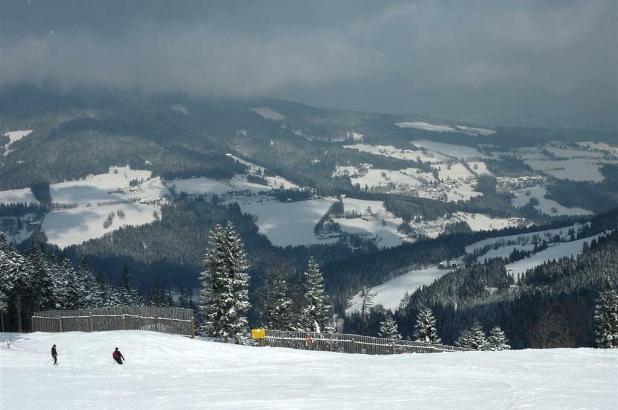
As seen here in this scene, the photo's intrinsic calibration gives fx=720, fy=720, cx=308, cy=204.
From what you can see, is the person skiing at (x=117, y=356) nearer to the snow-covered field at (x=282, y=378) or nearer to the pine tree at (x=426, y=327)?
the snow-covered field at (x=282, y=378)

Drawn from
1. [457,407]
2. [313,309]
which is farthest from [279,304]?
[457,407]

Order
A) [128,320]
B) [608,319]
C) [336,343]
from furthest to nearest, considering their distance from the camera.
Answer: [608,319], [128,320], [336,343]

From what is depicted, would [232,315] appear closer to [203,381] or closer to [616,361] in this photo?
[203,381]

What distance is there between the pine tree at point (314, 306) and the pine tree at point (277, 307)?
5.66 feet

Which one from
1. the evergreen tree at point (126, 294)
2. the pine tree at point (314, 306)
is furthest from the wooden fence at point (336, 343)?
the evergreen tree at point (126, 294)

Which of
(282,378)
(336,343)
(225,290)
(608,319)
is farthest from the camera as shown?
(608,319)

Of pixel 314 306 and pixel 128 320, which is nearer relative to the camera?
pixel 128 320

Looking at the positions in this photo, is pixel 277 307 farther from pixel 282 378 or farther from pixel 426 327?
pixel 282 378

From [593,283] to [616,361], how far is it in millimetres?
172504

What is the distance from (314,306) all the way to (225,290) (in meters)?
13.6

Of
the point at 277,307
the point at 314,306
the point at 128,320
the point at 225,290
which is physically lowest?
the point at 314,306

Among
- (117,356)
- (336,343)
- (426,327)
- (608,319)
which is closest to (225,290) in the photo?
(336,343)

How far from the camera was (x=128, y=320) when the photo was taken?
56094 millimetres

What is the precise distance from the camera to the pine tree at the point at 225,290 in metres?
61.4
